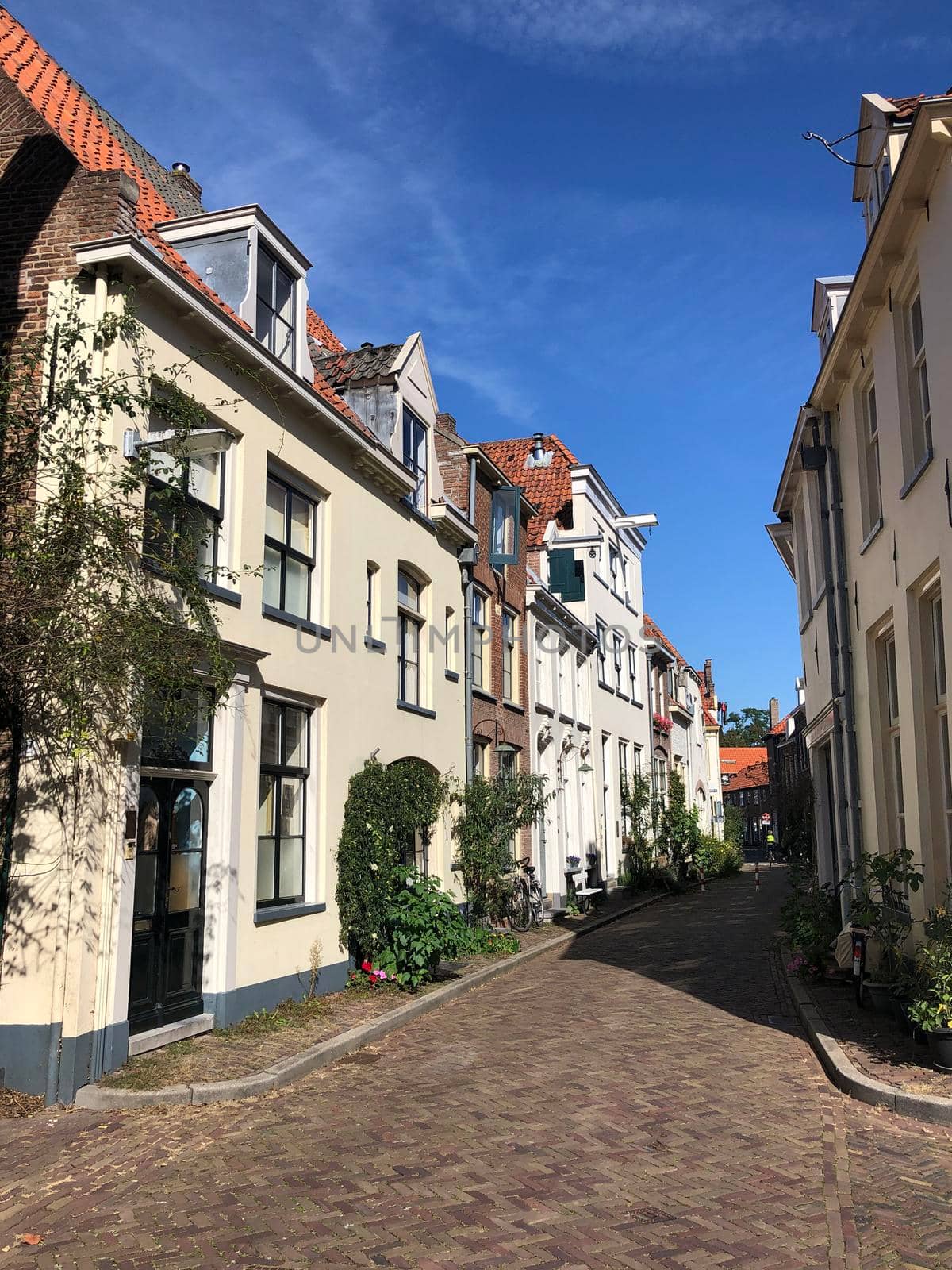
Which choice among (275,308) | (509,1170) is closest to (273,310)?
(275,308)

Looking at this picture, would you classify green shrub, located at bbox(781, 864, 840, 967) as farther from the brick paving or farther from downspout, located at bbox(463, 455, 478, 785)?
downspout, located at bbox(463, 455, 478, 785)

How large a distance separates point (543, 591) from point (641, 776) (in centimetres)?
1039

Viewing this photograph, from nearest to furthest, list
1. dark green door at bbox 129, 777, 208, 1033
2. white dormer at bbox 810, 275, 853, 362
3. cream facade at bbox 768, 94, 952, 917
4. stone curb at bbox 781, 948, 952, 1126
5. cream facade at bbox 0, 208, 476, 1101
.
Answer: stone curb at bbox 781, 948, 952, 1126, cream facade at bbox 0, 208, 476, 1101, cream facade at bbox 768, 94, 952, 917, dark green door at bbox 129, 777, 208, 1033, white dormer at bbox 810, 275, 853, 362

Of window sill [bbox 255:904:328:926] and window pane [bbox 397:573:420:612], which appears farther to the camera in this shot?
window pane [bbox 397:573:420:612]

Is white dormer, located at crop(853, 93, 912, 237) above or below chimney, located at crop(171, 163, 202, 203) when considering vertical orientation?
below

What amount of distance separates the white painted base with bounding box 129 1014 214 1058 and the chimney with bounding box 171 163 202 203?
1140 cm

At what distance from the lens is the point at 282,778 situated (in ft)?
35.9

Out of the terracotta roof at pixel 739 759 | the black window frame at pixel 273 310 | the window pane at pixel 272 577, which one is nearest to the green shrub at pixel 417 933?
the window pane at pixel 272 577

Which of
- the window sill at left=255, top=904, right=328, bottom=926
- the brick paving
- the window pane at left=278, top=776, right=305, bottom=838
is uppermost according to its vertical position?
the window pane at left=278, top=776, right=305, bottom=838

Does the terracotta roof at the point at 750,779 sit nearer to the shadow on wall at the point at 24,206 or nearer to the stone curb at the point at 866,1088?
the stone curb at the point at 866,1088

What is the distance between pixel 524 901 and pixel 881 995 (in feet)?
31.2

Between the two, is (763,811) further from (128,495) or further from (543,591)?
(128,495)

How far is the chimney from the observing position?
14.7 m

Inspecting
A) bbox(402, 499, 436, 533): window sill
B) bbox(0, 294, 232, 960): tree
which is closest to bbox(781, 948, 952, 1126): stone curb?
bbox(0, 294, 232, 960): tree
